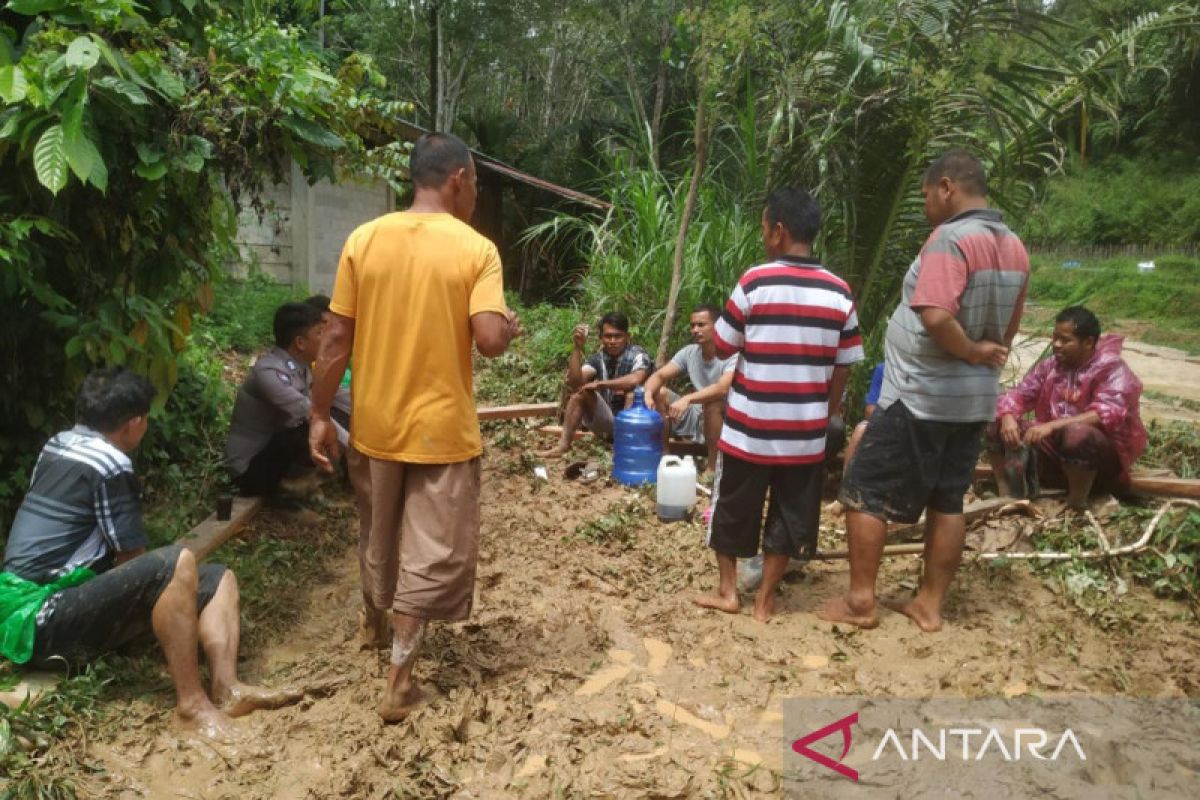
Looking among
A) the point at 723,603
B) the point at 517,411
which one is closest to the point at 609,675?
the point at 723,603

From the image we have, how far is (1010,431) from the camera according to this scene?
191 inches

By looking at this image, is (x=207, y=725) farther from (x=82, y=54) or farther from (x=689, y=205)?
(x=689, y=205)

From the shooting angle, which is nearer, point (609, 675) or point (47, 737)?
point (47, 737)

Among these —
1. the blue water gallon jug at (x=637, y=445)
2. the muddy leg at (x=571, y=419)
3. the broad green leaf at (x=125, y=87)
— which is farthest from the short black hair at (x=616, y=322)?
the broad green leaf at (x=125, y=87)

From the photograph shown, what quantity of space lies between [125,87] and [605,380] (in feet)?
13.3

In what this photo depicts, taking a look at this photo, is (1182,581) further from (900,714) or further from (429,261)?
(429,261)

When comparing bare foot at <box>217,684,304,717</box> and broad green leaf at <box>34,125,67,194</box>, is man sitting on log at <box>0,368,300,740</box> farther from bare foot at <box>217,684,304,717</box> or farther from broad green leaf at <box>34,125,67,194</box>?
broad green leaf at <box>34,125,67,194</box>

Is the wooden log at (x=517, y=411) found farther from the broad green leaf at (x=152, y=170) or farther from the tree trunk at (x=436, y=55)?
the tree trunk at (x=436, y=55)

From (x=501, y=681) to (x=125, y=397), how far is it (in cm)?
167

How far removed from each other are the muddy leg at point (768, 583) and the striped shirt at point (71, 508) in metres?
2.55

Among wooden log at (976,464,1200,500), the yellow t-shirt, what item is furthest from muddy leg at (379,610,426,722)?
wooden log at (976,464,1200,500)

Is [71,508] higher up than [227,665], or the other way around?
[71,508]

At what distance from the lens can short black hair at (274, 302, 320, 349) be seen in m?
4.75

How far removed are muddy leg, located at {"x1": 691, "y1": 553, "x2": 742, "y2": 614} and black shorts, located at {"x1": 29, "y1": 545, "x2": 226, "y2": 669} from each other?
224 centimetres
